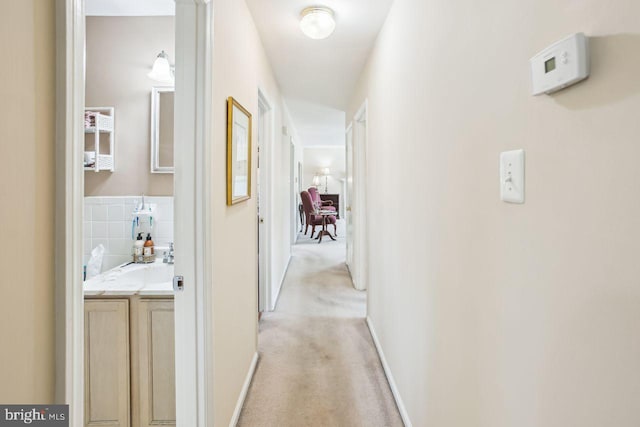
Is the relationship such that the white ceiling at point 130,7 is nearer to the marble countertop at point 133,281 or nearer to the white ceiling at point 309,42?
the white ceiling at point 309,42

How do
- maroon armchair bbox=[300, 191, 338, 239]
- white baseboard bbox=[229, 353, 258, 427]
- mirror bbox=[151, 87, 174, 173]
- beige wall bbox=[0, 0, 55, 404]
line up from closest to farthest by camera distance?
1. beige wall bbox=[0, 0, 55, 404]
2. white baseboard bbox=[229, 353, 258, 427]
3. mirror bbox=[151, 87, 174, 173]
4. maroon armchair bbox=[300, 191, 338, 239]

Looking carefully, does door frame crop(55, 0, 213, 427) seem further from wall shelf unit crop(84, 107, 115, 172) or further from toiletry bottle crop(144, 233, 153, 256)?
wall shelf unit crop(84, 107, 115, 172)

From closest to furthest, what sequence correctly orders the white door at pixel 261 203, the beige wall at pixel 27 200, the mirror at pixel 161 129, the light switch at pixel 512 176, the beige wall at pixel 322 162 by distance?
1. the beige wall at pixel 27 200
2. the light switch at pixel 512 176
3. the mirror at pixel 161 129
4. the white door at pixel 261 203
5. the beige wall at pixel 322 162

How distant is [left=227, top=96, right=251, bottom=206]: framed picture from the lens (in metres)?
1.81

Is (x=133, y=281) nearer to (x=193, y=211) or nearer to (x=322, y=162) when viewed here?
(x=193, y=211)

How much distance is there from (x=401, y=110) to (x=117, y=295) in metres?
1.71

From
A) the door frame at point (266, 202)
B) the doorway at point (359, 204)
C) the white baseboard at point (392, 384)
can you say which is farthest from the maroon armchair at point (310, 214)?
the white baseboard at point (392, 384)

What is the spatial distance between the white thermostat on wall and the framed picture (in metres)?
1.36

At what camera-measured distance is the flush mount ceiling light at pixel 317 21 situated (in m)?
2.38

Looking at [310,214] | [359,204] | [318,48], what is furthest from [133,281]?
[310,214]

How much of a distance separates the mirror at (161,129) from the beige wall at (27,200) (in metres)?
1.84

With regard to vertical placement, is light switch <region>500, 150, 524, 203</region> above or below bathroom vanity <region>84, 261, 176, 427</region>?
above

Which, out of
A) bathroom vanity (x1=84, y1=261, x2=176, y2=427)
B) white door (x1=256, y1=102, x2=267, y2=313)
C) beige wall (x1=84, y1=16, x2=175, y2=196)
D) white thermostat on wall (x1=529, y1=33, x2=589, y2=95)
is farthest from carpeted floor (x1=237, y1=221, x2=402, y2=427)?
white thermostat on wall (x1=529, y1=33, x2=589, y2=95)
